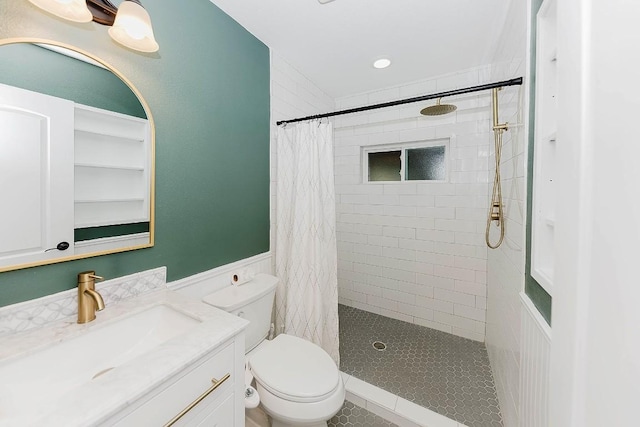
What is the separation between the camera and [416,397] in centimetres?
159

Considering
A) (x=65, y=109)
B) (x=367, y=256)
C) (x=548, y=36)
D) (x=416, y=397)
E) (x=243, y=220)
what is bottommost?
(x=416, y=397)

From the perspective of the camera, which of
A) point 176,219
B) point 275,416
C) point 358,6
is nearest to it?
point 275,416

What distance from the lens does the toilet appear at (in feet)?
3.58

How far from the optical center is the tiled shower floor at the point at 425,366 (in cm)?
154

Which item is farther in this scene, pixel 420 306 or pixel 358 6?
pixel 420 306

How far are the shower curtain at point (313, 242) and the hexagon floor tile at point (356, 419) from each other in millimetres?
325

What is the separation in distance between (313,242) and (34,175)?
4.55ft

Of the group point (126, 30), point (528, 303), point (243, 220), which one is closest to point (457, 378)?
point (528, 303)

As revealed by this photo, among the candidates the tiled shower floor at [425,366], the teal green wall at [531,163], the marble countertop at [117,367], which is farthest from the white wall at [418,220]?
the marble countertop at [117,367]

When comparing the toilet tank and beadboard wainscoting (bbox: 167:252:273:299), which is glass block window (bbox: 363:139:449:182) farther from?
the toilet tank

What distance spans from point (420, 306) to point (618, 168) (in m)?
2.45

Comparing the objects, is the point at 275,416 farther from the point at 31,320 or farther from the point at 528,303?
the point at 528,303

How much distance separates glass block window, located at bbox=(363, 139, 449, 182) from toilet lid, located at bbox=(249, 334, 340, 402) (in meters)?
1.91

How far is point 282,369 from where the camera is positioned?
1240 millimetres
